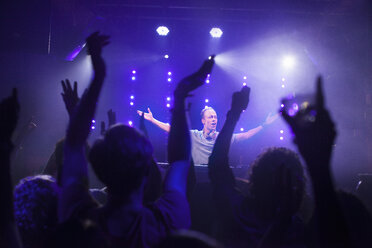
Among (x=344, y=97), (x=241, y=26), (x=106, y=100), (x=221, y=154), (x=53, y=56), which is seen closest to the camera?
(x=221, y=154)

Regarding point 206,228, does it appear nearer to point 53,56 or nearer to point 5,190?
point 5,190

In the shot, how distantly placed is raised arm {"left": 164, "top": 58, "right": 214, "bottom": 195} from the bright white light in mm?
6916

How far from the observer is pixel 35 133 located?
558 cm

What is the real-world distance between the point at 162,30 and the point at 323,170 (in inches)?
277

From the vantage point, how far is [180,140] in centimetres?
155

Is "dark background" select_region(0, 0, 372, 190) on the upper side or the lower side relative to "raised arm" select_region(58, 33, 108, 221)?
upper

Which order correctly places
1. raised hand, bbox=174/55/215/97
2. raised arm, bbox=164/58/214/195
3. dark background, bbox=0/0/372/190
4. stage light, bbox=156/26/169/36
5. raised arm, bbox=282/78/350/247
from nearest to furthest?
raised arm, bbox=282/78/350/247 < raised arm, bbox=164/58/214/195 < raised hand, bbox=174/55/215/97 < dark background, bbox=0/0/372/190 < stage light, bbox=156/26/169/36

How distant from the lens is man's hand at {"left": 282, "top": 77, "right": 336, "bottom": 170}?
0.95 meters

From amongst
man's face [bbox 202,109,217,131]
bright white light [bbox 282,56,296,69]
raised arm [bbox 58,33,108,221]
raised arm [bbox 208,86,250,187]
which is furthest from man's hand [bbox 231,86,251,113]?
bright white light [bbox 282,56,296,69]

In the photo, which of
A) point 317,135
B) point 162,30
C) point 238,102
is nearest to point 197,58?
point 162,30

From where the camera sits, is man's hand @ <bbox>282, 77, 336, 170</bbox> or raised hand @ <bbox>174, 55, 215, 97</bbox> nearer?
man's hand @ <bbox>282, 77, 336, 170</bbox>

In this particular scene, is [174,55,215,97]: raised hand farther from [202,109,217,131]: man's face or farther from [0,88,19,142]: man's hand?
[202,109,217,131]: man's face

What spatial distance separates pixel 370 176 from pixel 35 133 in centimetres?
544

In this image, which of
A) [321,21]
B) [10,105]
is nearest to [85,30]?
[321,21]
